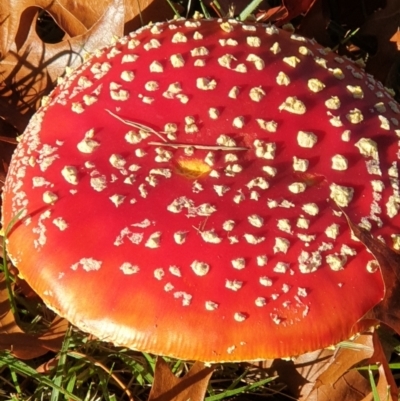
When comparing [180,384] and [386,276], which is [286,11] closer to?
[386,276]

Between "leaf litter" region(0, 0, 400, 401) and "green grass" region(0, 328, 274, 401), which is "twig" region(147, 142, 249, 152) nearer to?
"leaf litter" region(0, 0, 400, 401)

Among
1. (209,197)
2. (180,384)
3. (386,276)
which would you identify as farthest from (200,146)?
(180,384)

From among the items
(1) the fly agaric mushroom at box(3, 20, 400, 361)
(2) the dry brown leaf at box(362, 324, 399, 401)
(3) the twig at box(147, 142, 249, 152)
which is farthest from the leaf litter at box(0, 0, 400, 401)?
(3) the twig at box(147, 142, 249, 152)

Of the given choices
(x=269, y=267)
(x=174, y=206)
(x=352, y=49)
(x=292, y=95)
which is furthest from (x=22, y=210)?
(x=352, y=49)

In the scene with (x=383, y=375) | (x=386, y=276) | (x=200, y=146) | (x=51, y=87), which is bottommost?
(x=383, y=375)

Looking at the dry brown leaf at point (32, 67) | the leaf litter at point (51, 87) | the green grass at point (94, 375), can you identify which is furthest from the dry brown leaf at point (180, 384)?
the dry brown leaf at point (32, 67)
